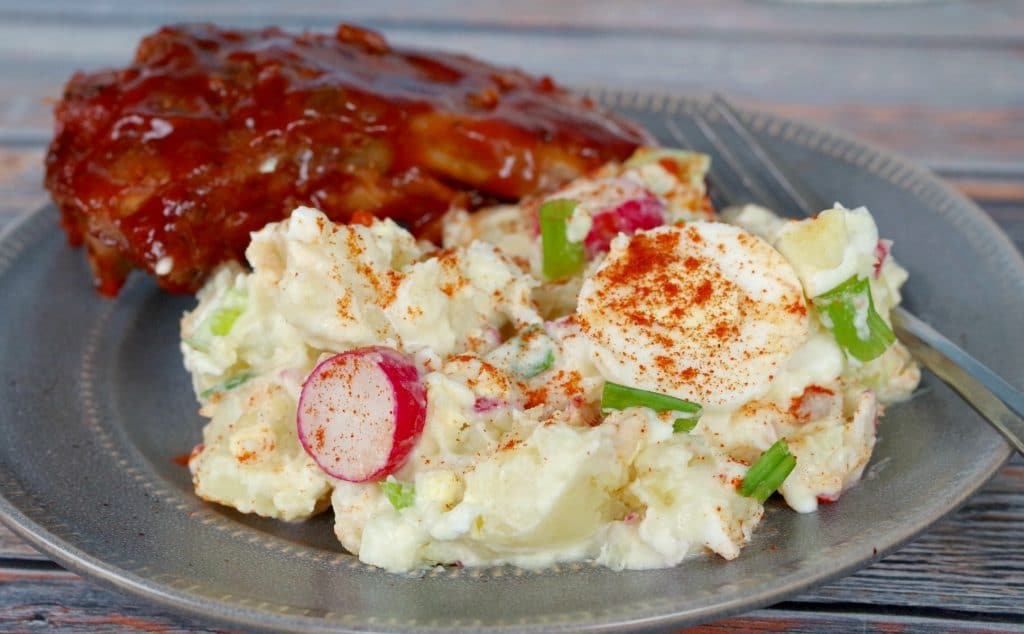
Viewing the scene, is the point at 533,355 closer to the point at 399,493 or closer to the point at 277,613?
the point at 399,493

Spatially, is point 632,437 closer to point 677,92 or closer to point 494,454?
point 494,454

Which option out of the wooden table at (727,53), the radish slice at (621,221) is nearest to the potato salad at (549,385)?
the radish slice at (621,221)

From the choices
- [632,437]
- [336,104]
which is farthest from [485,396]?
[336,104]

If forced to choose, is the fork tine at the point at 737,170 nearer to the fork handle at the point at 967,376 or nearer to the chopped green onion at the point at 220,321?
the fork handle at the point at 967,376

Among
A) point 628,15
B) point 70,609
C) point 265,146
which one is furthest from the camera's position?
point 628,15

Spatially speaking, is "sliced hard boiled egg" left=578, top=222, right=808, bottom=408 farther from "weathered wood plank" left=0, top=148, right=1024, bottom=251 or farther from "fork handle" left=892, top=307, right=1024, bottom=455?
"weathered wood plank" left=0, top=148, right=1024, bottom=251

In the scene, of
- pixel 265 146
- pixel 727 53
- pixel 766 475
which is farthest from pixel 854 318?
pixel 727 53

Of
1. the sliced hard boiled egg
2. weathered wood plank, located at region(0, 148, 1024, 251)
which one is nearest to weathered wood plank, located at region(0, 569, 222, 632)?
the sliced hard boiled egg
